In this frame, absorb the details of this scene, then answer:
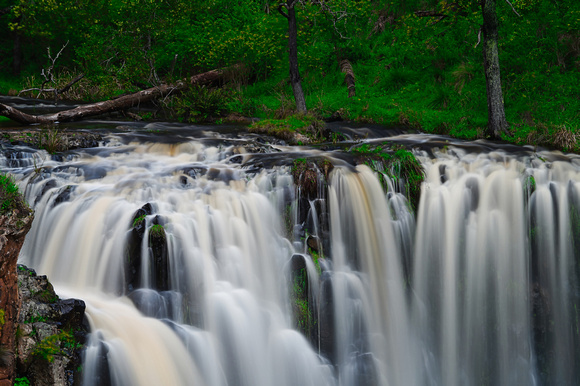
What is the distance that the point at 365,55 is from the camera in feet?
62.0

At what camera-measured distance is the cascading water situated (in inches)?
238

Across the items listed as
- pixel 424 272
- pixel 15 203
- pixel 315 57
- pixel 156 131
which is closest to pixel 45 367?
pixel 15 203

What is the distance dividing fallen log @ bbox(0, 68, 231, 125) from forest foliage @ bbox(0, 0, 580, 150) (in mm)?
746

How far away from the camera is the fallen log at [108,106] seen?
40.1 feet

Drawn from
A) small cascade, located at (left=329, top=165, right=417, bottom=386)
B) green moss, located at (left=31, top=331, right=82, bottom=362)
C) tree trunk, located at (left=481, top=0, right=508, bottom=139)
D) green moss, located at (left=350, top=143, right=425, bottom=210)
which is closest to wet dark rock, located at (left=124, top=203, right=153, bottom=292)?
green moss, located at (left=31, top=331, right=82, bottom=362)

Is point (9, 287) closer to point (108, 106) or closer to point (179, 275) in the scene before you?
point (179, 275)

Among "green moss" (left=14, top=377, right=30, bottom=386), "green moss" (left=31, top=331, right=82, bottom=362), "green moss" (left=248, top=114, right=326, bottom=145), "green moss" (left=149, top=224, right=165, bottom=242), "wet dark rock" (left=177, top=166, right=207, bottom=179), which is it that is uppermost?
"green moss" (left=248, top=114, right=326, bottom=145)

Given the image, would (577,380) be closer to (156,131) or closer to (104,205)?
(104,205)

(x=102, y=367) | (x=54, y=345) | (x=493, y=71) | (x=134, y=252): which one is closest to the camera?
(x=54, y=345)

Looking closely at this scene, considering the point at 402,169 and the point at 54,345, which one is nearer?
the point at 54,345

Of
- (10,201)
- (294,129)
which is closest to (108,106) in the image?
(294,129)

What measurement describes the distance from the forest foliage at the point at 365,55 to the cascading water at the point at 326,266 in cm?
389

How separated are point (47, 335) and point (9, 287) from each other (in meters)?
0.59

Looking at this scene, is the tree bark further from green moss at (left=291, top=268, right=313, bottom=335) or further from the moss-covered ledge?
the moss-covered ledge
